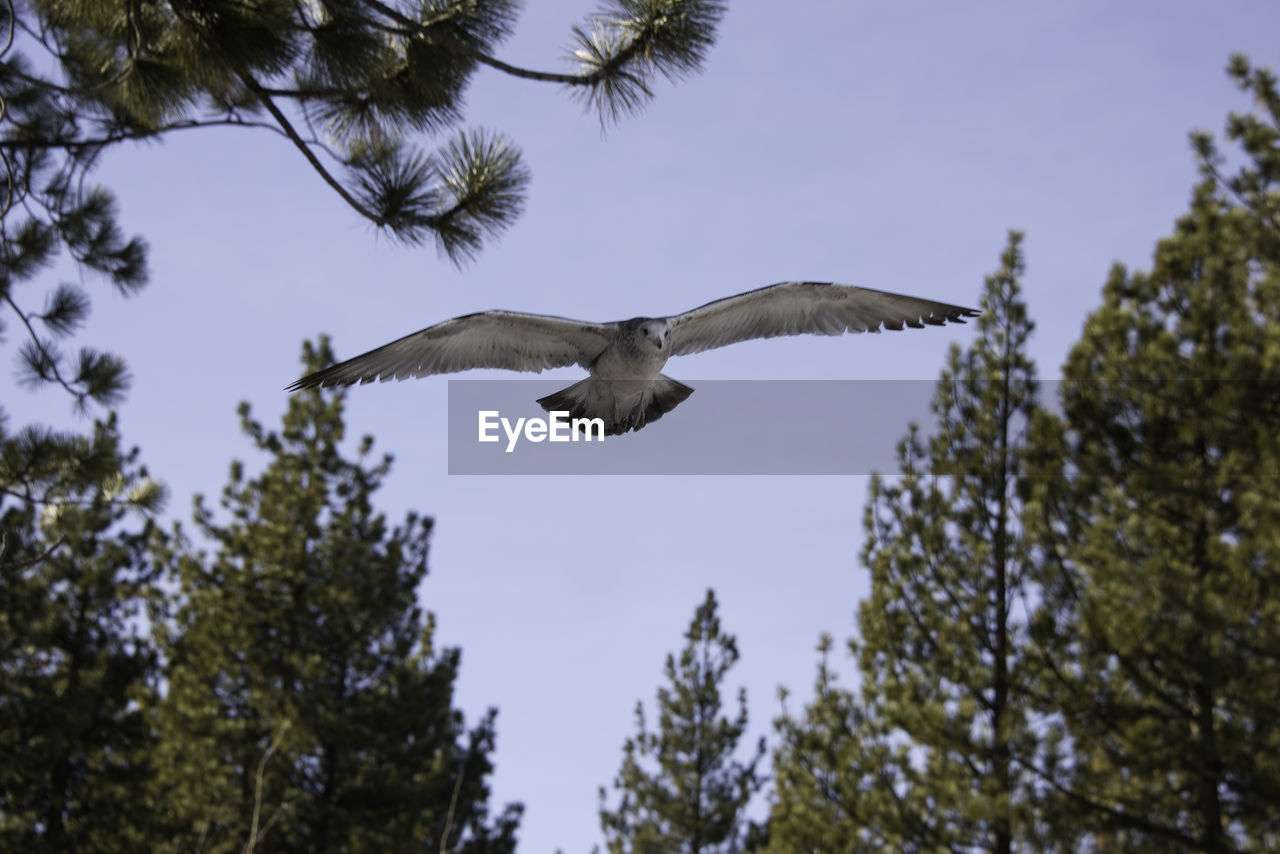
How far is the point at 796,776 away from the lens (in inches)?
489

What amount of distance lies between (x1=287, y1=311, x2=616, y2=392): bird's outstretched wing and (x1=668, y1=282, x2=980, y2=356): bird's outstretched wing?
0.50 meters

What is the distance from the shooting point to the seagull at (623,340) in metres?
5.61

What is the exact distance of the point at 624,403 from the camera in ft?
19.6

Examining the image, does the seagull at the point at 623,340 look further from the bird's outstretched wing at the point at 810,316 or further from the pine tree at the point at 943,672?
the pine tree at the point at 943,672

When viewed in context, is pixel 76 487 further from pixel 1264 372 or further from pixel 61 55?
pixel 1264 372

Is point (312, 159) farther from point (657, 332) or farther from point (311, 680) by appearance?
point (311, 680)


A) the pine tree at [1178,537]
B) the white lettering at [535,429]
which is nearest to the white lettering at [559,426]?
the white lettering at [535,429]

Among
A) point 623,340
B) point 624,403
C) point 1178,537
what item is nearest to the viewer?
point 623,340

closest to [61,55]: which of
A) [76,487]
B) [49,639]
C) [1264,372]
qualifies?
[76,487]

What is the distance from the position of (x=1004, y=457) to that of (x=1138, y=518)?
5.89ft

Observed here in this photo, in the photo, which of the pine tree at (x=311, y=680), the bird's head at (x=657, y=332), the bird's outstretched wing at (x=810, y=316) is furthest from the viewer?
the pine tree at (x=311, y=680)

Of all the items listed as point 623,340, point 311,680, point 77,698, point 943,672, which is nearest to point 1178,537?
point 943,672

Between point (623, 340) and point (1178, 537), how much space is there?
728 centimetres

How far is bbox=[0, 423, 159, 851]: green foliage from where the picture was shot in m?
17.3
